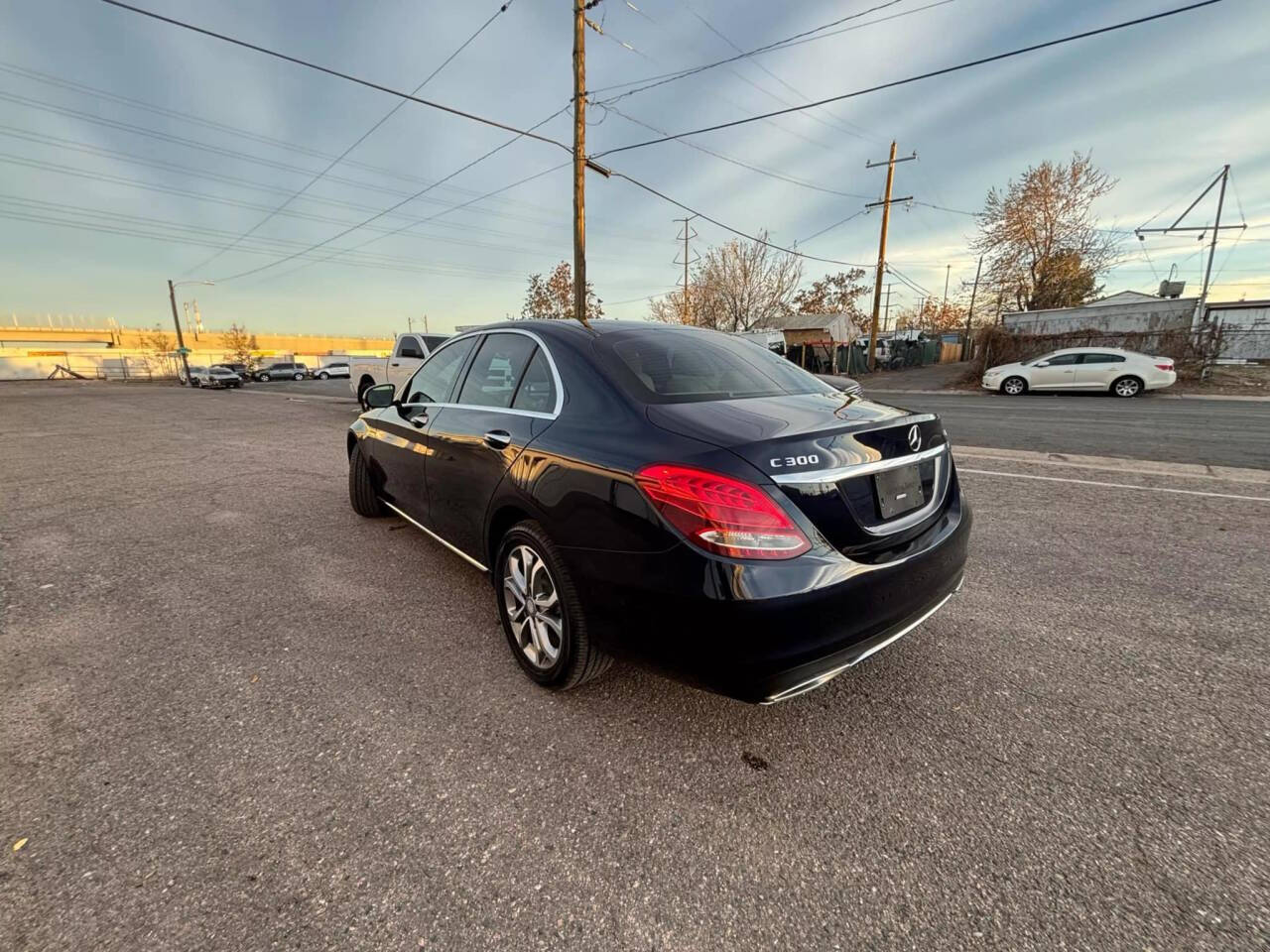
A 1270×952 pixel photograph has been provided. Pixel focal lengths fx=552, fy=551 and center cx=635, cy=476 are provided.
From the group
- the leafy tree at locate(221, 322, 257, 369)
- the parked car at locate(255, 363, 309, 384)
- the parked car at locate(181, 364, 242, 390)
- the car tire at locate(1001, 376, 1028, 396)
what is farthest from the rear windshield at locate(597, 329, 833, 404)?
the leafy tree at locate(221, 322, 257, 369)

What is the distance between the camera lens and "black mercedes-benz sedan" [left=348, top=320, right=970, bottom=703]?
1.69m

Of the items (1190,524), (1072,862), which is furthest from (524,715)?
(1190,524)

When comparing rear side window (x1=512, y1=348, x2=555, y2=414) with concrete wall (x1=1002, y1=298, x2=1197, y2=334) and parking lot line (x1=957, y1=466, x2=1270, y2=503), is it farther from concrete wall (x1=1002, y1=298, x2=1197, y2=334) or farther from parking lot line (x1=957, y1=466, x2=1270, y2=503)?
concrete wall (x1=1002, y1=298, x2=1197, y2=334)

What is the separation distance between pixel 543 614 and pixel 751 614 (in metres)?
1.03

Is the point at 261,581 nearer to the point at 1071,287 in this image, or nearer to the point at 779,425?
the point at 779,425

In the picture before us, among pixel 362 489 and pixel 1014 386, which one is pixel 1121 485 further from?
pixel 1014 386

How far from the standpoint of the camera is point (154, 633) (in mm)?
2873

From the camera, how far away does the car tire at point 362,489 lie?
14.7 feet

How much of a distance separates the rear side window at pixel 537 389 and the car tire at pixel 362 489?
2.34 meters

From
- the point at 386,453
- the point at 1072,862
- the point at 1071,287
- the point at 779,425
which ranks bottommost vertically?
the point at 1072,862

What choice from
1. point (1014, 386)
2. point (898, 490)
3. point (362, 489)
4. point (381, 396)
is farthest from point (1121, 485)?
point (1014, 386)

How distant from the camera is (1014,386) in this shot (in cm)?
1834

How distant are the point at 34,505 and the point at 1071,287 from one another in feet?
152

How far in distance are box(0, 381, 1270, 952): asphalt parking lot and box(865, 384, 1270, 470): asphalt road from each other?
505cm
